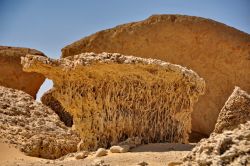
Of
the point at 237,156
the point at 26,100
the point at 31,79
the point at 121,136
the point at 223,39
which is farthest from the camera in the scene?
the point at 31,79

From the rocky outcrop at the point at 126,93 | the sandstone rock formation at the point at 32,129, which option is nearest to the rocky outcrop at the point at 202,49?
the sandstone rock formation at the point at 32,129

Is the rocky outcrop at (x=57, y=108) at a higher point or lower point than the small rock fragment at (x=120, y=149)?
higher

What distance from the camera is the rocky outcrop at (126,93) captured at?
5.99 meters

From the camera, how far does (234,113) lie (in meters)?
5.33

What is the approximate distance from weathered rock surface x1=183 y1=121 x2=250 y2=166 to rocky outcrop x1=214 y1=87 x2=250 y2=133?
2189 mm

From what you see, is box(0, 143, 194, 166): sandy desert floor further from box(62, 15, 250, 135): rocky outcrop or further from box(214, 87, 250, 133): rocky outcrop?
box(62, 15, 250, 135): rocky outcrop

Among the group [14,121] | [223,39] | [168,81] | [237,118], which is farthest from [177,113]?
[223,39]

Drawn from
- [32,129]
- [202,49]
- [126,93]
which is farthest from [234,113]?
[202,49]

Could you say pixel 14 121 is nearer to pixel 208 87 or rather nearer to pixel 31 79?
pixel 208 87

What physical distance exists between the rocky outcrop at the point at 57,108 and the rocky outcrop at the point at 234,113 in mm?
6830

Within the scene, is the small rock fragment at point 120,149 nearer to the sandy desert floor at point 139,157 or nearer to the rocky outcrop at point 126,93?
the sandy desert floor at point 139,157

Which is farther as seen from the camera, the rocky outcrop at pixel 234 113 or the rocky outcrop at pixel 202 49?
the rocky outcrop at pixel 202 49

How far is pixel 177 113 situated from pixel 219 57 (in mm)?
5541

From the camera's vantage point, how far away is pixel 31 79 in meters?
14.5
